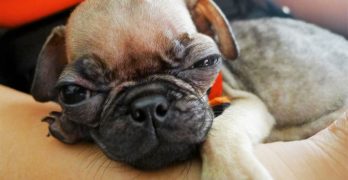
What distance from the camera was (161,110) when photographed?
1169 mm

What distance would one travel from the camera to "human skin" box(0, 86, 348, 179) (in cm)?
124

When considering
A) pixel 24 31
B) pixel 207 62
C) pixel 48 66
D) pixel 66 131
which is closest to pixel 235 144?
pixel 207 62

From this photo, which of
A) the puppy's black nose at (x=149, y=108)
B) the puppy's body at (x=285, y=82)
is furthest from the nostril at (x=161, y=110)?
the puppy's body at (x=285, y=82)

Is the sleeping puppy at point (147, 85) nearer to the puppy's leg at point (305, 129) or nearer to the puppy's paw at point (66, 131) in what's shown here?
the puppy's paw at point (66, 131)

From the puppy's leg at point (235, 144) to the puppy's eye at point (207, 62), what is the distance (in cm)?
18

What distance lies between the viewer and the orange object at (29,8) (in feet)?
5.88

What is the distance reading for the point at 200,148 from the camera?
1.32 meters

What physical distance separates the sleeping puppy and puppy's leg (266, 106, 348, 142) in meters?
0.12

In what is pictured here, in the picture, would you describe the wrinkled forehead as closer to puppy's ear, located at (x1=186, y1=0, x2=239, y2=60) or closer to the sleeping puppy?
the sleeping puppy

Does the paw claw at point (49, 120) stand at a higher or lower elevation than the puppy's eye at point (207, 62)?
lower

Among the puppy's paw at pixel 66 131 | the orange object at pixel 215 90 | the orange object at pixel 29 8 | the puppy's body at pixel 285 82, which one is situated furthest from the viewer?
the orange object at pixel 29 8

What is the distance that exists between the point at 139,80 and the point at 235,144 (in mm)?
316

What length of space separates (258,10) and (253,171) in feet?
4.16

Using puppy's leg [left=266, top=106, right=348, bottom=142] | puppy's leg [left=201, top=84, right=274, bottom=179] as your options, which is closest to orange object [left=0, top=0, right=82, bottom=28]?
puppy's leg [left=201, top=84, right=274, bottom=179]
